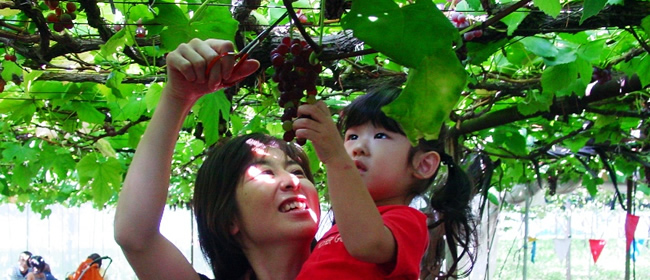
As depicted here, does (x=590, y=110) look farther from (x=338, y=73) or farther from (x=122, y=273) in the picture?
(x=122, y=273)

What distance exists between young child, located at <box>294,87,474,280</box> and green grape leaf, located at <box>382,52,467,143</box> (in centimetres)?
14

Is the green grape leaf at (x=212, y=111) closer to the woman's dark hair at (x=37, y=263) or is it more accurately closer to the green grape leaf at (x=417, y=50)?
the green grape leaf at (x=417, y=50)

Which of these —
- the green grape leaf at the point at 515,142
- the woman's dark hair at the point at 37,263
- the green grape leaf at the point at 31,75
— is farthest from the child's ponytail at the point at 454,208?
the woman's dark hair at the point at 37,263

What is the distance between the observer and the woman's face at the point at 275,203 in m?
1.06

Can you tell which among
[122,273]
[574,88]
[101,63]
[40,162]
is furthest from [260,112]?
[122,273]

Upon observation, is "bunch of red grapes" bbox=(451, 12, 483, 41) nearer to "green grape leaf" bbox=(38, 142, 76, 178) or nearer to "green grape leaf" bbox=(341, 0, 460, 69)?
"green grape leaf" bbox=(341, 0, 460, 69)

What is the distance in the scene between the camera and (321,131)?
762 millimetres

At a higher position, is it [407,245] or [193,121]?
[193,121]

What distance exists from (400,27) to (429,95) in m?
0.07

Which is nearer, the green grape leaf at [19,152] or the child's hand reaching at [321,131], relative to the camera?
the child's hand reaching at [321,131]

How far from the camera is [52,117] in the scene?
271 cm

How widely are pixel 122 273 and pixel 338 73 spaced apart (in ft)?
44.5

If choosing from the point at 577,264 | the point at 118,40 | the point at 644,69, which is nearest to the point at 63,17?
the point at 118,40

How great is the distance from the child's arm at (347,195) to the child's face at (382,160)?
0.22m
